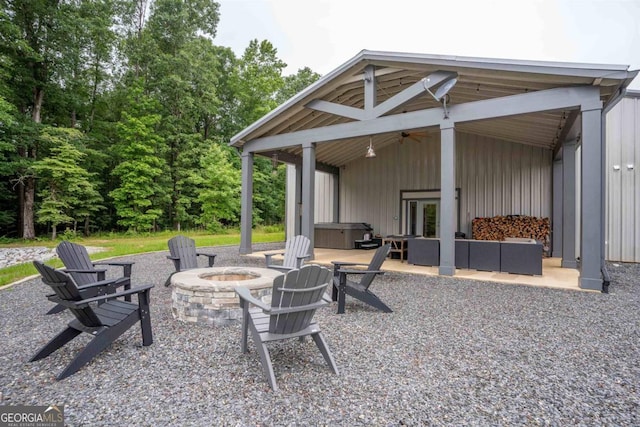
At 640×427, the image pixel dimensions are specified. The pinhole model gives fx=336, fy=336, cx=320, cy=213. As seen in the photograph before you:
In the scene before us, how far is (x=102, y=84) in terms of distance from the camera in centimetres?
1822

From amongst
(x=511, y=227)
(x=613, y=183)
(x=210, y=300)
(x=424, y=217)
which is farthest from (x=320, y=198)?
(x=210, y=300)

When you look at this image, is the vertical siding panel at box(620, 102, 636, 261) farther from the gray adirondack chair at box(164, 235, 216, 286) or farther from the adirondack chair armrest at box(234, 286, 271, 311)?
the gray adirondack chair at box(164, 235, 216, 286)

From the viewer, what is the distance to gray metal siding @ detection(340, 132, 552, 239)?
972cm

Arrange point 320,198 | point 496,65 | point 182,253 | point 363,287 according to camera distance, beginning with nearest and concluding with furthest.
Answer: point 363,287 → point 182,253 → point 496,65 → point 320,198

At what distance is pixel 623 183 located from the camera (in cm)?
832

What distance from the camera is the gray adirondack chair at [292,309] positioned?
232 centimetres

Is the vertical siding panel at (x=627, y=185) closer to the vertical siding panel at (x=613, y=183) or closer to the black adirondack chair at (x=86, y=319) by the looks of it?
the vertical siding panel at (x=613, y=183)

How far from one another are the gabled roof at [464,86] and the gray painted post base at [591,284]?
8.92 ft

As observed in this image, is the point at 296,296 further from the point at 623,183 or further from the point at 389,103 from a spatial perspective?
the point at 623,183

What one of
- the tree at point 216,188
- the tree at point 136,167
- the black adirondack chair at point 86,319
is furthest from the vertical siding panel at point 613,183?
the tree at point 136,167

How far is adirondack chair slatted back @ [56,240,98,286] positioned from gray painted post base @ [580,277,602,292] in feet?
22.3

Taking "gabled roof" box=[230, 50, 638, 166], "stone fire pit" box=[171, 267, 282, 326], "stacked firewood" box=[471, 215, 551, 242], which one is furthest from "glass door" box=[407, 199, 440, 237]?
"stone fire pit" box=[171, 267, 282, 326]

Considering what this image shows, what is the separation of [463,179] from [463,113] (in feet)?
16.8

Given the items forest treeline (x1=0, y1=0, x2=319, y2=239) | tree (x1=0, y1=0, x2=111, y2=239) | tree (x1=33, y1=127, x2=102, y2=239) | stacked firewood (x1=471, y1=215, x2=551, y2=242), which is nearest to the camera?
stacked firewood (x1=471, y1=215, x2=551, y2=242)
